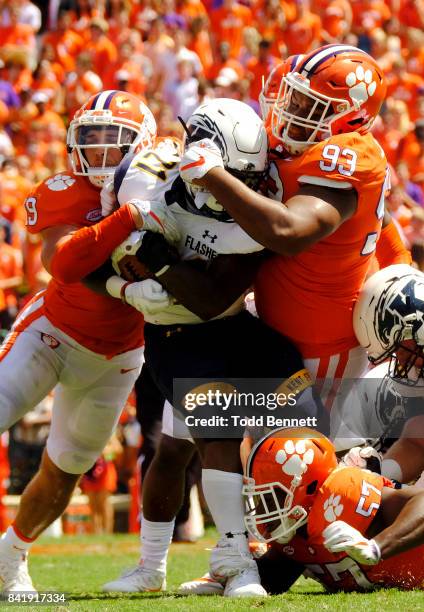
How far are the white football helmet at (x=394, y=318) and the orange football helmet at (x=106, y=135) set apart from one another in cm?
124

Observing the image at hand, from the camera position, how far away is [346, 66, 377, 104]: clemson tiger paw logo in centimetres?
458

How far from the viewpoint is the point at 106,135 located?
5027mm

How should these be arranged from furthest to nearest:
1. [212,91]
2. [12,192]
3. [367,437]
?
[212,91] → [12,192] → [367,437]

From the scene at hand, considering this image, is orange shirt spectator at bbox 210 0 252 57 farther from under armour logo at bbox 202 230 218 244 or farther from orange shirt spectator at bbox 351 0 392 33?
under armour logo at bbox 202 230 218 244

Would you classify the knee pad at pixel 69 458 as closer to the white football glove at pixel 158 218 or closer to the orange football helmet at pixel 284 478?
the orange football helmet at pixel 284 478

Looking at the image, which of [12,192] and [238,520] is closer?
[238,520]

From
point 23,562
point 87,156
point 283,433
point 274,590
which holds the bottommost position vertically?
point 23,562

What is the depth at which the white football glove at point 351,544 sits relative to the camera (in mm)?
4062

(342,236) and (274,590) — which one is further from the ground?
(342,236)

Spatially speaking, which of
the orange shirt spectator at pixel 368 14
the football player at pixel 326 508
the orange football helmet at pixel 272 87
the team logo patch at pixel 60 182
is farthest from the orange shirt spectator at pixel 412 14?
the football player at pixel 326 508

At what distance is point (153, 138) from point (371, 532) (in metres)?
2.00

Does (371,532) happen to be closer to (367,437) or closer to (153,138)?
(367,437)

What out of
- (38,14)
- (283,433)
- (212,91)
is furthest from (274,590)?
(38,14)

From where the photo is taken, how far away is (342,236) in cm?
451
